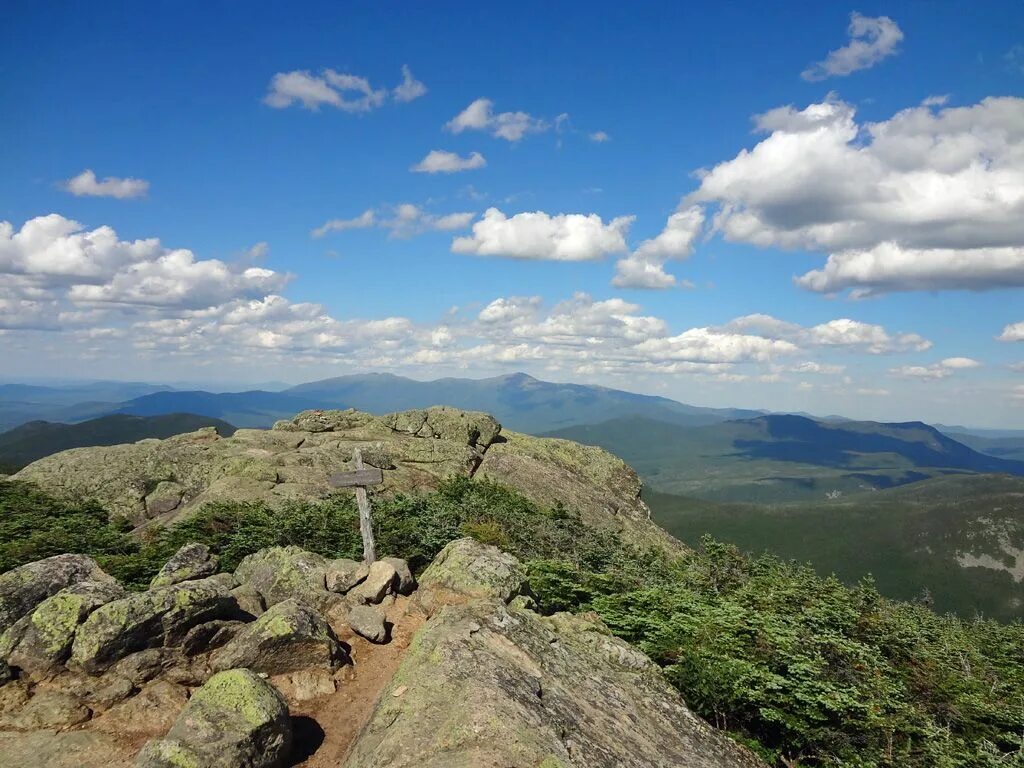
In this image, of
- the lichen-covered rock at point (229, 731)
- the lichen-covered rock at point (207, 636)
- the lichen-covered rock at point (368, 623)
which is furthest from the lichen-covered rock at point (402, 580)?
the lichen-covered rock at point (229, 731)

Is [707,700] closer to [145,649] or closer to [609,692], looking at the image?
[609,692]

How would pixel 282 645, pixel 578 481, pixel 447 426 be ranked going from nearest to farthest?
pixel 282 645 → pixel 578 481 → pixel 447 426

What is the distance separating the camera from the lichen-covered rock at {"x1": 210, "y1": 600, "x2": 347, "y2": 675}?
14000 millimetres

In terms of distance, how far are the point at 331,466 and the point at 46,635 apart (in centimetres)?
3392

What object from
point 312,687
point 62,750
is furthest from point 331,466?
point 62,750

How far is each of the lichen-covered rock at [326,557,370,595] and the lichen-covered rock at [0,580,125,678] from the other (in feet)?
23.2

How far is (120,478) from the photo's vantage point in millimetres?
43156

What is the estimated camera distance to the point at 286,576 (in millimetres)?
19391

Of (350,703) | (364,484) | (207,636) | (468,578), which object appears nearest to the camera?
(350,703)

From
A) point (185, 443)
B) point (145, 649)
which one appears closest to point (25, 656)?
point (145, 649)

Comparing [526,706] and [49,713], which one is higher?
[526,706]

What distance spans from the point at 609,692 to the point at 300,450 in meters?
41.7

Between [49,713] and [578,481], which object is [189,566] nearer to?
[49,713]

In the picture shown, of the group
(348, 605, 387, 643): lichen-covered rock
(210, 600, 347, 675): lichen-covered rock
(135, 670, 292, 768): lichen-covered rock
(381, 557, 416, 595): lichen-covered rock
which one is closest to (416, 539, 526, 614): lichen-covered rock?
(381, 557, 416, 595): lichen-covered rock
